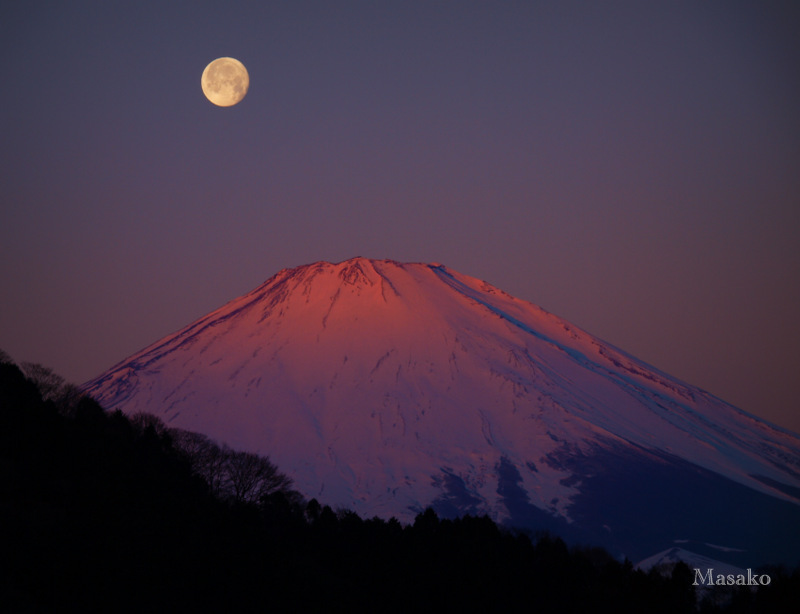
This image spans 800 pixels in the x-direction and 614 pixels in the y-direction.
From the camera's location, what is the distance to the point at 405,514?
116500 mm

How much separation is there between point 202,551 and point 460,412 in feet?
344

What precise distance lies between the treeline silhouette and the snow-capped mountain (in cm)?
5620

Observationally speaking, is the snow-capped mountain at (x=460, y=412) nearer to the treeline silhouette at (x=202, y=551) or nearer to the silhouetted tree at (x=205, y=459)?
the silhouetted tree at (x=205, y=459)

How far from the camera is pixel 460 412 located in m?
146

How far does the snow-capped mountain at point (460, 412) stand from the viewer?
124 m

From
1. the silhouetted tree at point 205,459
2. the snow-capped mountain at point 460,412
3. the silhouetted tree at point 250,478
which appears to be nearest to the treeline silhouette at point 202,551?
the silhouetted tree at point 205,459

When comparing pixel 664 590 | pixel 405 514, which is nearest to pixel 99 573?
pixel 664 590

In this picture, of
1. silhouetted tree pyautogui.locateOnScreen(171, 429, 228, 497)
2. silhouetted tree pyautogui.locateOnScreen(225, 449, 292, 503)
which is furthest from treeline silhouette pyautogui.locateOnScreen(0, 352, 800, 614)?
silhouetted tree pyautogui.locateOnScreen(225, 449, 292, 503)

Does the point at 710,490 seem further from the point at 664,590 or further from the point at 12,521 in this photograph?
the point at 12,521

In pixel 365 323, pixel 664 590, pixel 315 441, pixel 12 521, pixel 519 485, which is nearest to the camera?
pixel 12 521

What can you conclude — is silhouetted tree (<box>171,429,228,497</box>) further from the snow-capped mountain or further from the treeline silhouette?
the snow-capped mountain

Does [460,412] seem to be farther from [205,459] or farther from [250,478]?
[205,459]

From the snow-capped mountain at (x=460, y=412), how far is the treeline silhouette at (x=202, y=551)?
5620 cm

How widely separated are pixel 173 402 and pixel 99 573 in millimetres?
119632
